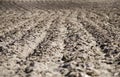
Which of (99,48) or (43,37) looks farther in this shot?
(43,37)

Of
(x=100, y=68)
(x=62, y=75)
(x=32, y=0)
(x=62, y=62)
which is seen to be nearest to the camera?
(x=62, y=75)

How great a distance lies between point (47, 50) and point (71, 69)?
1132 millimetres

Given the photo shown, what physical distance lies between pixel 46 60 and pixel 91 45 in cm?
128

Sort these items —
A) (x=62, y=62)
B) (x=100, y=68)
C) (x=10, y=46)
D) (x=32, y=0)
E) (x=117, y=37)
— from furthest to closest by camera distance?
(x=32, y=0) < (x=117, y=37) < (x=10, y=46) < (x=62, y=62) < (x=100, y=68)

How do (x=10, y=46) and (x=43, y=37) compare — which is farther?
(x=43, y=37)

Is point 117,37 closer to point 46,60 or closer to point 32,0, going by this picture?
point 46,60

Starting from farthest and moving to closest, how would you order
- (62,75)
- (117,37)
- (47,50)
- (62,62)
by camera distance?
1. (117,37)
2. (47,50)
3. (62,62)
4. (62,75)

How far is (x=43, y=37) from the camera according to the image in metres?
6.19

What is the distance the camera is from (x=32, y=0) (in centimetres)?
2322

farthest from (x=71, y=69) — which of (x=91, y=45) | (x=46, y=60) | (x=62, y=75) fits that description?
(x=91, y=45)

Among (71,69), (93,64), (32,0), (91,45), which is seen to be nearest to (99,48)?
(91,45)

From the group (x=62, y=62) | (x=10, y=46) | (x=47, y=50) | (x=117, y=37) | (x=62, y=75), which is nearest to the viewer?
(x=62, y=75)

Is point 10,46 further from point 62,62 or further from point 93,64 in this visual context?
point 93,64

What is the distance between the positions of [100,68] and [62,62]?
25.6 inches
